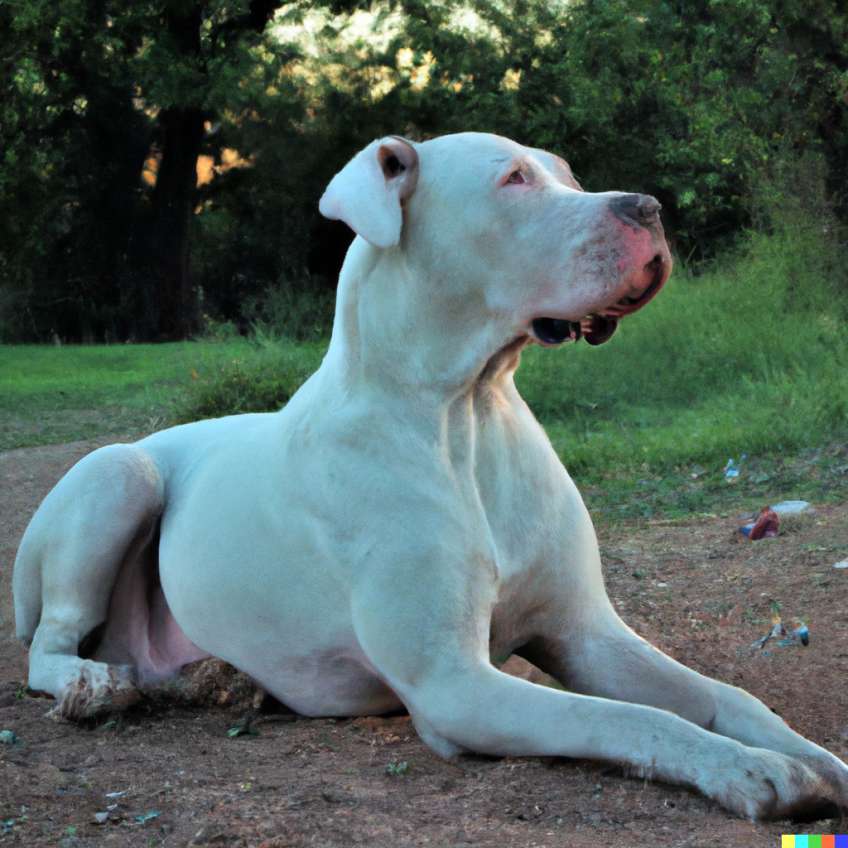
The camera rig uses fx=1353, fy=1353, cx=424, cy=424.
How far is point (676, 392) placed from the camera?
382 inches

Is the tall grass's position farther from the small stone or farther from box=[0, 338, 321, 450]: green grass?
box=[0, 338, 321, 450]: green grass

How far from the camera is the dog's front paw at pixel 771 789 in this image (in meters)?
2.46

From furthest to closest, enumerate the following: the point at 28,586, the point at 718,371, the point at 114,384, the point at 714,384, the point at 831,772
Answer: the point at 114,384
the point at 718,371
the point at 714,384
the point at 28,586
the point at 831,772

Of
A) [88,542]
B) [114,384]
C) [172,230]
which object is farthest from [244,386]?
[172,230]

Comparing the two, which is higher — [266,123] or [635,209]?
[266,123]

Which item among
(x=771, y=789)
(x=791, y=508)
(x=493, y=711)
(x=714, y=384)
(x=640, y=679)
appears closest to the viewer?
(x=771, y=789)

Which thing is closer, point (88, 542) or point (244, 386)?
point (88, 542)

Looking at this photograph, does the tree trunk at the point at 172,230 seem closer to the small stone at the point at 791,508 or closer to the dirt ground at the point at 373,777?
the small stone at the point at 791,508

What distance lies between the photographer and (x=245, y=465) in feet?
11.3

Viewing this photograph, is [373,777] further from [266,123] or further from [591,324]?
[266,123]

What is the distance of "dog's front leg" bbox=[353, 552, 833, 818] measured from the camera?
252cm

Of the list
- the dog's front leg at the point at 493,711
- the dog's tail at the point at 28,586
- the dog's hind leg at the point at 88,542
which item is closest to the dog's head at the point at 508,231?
the dog's front leg at the point at 493,711

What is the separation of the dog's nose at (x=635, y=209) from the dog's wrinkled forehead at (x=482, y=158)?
0.95ft

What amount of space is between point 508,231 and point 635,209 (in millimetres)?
282
